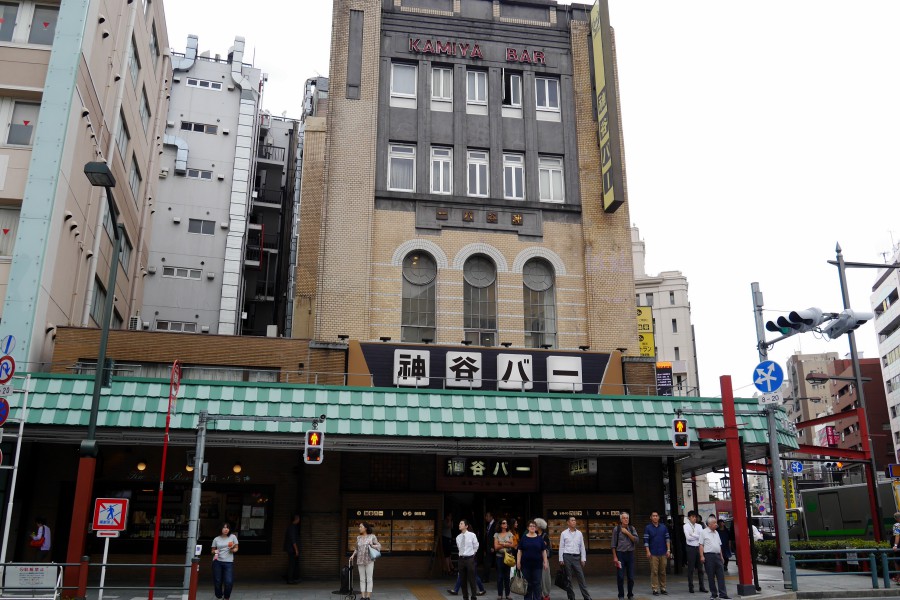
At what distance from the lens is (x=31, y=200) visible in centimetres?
2189

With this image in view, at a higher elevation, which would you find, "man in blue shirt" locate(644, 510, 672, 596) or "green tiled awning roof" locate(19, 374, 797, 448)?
"green tiled awning roof" locate(19, 374, 797, 448)

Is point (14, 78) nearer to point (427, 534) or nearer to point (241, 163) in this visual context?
point (427, 534)

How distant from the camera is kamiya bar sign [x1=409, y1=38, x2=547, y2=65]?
95.3ft

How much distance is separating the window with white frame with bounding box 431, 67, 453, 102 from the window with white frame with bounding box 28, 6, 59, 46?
502 inches

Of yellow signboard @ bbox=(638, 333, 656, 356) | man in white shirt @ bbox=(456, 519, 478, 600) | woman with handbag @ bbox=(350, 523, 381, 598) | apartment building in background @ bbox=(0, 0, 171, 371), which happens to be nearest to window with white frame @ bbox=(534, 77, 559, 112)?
yellow signboard @ bbox=(638, 333, 656, 356)

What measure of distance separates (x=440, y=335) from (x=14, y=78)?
15.3 meters

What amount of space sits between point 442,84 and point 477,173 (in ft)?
12.5

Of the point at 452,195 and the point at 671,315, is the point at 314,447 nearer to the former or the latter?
the point at 452,195

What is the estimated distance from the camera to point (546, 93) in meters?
29.7

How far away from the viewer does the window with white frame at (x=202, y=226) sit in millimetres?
49031

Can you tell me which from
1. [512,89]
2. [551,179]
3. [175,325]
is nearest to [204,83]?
[175,325]

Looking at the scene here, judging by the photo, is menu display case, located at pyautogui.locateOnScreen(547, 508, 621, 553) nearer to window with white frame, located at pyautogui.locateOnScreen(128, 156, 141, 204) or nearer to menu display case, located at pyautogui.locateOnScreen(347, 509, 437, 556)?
menu display case, located at pyautogui.locateOnScreen(347, 509, 437, 556)

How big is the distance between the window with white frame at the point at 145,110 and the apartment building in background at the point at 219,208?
1372cm

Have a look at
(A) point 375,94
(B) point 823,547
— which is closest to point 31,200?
(A) point 375,94
